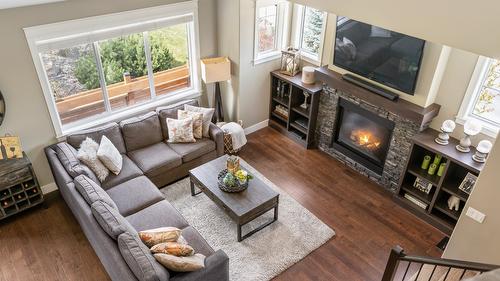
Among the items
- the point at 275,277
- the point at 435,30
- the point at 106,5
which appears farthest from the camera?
the point at 106,5

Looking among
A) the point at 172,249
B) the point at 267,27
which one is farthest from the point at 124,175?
the point at 267,27

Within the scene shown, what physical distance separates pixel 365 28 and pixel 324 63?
1.08 m

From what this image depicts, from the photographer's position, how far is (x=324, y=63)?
6.06m

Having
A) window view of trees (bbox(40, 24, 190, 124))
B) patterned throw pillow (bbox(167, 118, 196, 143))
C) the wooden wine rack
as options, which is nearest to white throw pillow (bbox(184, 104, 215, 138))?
patterned throw pillow (bbox(167, 118, 196, 143))

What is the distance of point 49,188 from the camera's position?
5422mm

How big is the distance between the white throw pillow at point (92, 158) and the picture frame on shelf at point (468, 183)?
4.50 metres

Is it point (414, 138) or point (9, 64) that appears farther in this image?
point (414, 138)

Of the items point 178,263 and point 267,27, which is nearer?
point 178,263

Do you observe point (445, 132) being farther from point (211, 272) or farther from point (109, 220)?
point (109, 220)

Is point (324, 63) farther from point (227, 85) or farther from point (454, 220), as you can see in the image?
point (454, 220)

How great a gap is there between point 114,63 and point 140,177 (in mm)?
1730

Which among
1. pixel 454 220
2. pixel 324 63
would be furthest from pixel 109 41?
pixel 454 220

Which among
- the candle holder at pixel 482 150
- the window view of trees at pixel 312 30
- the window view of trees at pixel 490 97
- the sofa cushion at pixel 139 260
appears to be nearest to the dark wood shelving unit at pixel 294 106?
the window view of trees at pixel 312 30

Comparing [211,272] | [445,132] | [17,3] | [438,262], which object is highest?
[17,3]
